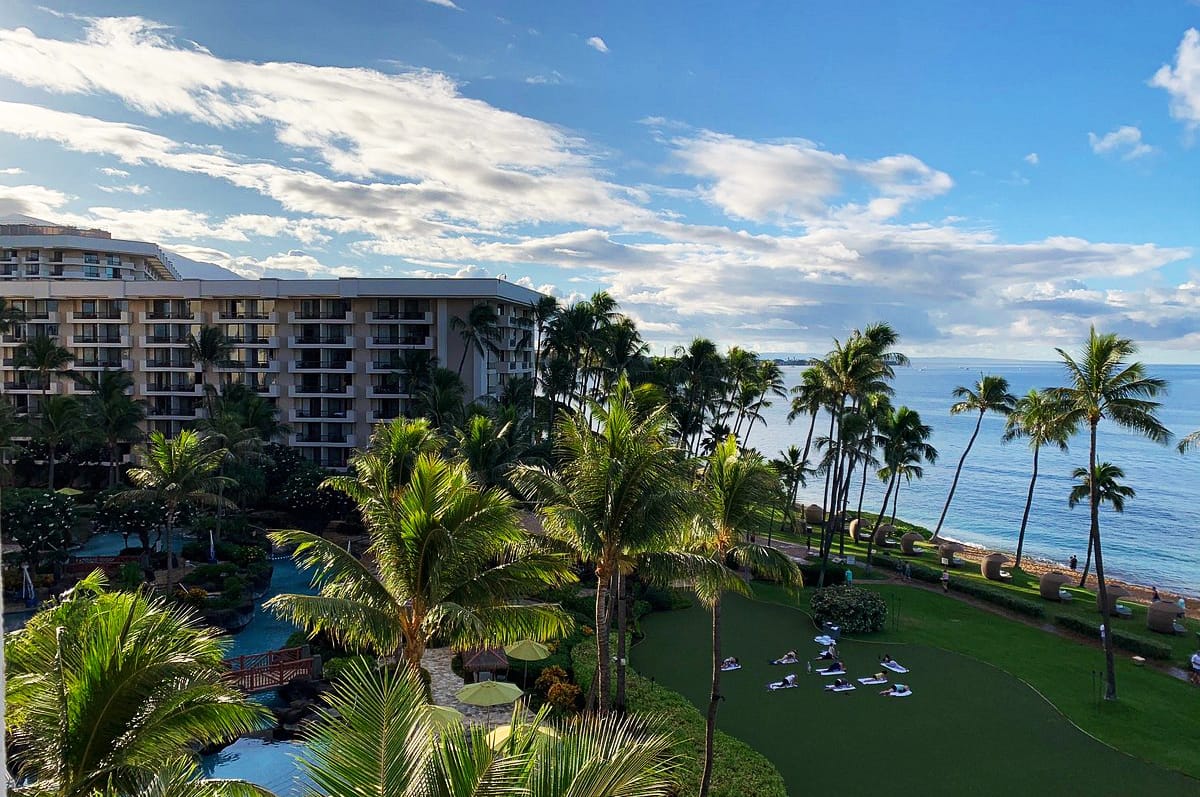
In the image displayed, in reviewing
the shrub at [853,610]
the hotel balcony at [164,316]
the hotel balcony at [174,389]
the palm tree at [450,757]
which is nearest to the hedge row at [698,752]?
the palm tree at [450,757]

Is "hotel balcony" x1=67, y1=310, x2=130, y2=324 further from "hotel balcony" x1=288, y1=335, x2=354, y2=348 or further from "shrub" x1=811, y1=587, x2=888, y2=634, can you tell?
"shrub" x1=811, y1=587, x2=888, y2=634

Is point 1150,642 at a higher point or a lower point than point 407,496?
lower

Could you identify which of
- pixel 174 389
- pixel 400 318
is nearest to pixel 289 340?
pixel 400 318

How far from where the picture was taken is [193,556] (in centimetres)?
3638

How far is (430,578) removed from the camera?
14.3 meters

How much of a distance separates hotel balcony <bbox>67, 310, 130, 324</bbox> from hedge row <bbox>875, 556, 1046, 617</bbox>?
58.7 metres

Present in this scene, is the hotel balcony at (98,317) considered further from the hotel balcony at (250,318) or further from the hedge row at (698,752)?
the hedge row at (698,752)

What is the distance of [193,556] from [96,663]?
3228 cm

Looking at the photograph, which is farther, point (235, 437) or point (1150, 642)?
point (235, 437)

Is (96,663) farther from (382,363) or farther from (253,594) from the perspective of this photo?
(382,363)

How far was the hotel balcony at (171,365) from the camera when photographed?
57.3m

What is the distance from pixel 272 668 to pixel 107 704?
1569cm

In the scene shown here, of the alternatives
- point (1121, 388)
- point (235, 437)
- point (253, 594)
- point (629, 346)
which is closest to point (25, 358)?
point (235, 437)

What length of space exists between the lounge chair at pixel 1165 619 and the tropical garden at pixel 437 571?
30.3 feet
